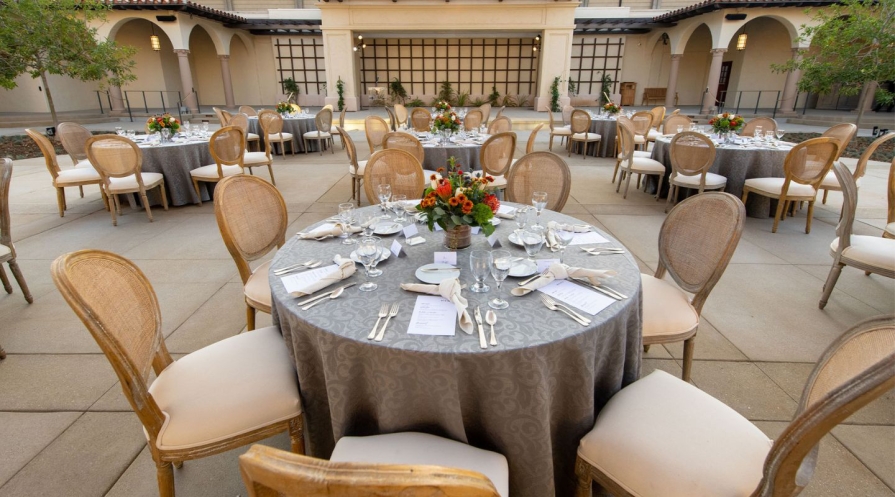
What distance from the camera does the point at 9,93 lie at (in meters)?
14.6

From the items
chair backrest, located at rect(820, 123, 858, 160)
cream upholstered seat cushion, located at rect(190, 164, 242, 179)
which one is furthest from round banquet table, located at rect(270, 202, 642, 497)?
chair backrest, located at rect(820, 123, 858, 160)

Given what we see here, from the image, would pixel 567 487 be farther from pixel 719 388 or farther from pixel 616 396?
pixel 719 388

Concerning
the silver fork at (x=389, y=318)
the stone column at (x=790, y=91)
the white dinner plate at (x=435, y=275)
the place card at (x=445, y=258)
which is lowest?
the silver fork at (x=389, y=318)

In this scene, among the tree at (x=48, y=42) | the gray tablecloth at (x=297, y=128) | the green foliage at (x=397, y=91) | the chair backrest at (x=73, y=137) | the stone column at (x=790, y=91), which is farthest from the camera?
the green foliage at (x=397, y=91)

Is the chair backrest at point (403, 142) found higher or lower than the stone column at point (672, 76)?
lower

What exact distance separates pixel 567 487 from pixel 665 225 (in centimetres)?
139

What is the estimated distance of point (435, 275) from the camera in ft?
5.35

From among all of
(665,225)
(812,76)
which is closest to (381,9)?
(812,76)

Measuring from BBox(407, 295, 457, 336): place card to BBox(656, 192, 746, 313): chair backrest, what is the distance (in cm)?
128

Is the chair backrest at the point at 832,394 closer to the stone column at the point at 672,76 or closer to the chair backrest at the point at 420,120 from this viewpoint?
the chair backrest at the point at 420,120

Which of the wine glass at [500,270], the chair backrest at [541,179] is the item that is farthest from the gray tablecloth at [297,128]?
the wine glass at [500,270]

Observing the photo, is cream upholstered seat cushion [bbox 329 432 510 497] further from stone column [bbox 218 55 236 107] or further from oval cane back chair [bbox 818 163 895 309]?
stone column [bbox 218 55 236 107]

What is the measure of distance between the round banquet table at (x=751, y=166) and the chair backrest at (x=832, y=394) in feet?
14.7

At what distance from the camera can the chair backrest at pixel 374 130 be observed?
5.72 meters
